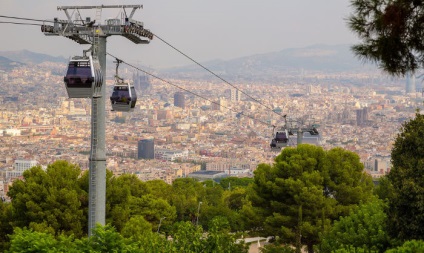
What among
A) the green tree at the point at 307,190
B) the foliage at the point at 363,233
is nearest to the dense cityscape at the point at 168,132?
the green tree at the point at 307,190

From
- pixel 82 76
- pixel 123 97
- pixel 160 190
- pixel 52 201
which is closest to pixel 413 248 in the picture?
pixel 123 97

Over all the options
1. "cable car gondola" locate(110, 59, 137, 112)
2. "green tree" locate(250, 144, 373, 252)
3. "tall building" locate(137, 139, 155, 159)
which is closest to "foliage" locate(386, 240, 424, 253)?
"cable car gondola" locate(110, 59, 137, 112)

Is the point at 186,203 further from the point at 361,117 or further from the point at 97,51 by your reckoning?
the point at 361,117

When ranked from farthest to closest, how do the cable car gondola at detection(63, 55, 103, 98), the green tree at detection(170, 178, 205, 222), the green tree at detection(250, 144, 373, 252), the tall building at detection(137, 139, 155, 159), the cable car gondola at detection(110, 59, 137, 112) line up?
1. the tall building at detection(137, 139, 155, 159)
2. the green tree at detection(170, 178, 205, 222)
3. the green tree at detection(250, 144, 373, 252)
4. the cable car gondola at detection(110, 59, 137, 112)
5. the cable car gondola at detection(63, 55, 103, 98)

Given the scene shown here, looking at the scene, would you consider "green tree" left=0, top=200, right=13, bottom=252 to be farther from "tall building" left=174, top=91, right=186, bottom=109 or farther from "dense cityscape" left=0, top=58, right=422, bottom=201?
"tall building" left=174, top=91, right=186, bottom=109

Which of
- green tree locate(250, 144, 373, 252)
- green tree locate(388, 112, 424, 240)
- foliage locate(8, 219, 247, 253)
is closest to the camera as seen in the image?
foliage locate(8, 219, 247, 253)

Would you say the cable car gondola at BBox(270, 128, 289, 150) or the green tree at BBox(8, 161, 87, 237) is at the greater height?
the cable car gondola at BBox(270, 128, 289, 150)
